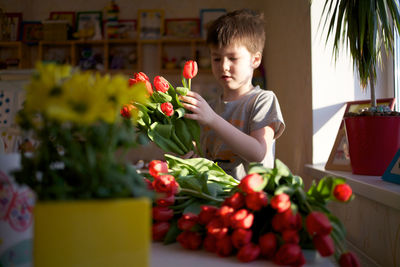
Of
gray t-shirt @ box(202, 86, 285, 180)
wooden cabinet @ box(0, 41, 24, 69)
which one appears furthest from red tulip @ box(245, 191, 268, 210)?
wooden cabinet @ box(0, 41, 24, 69)

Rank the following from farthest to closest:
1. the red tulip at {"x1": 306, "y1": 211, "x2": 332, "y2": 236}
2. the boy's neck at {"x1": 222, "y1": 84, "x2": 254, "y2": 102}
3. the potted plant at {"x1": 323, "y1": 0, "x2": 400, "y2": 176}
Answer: the boy's neck at {"x1": 222, "y1": 84, "x2": 254, "y2": 102} < the potted plant at {"x1": 323, "y1": 0, "x2": 400, "y2": 176} < the red tulip at {"x1": 306, "y1": 211, "x2": 332, "y2": 236}

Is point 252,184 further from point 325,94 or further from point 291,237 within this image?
point 325,94

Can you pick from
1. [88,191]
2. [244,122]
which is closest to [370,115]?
[244,122]

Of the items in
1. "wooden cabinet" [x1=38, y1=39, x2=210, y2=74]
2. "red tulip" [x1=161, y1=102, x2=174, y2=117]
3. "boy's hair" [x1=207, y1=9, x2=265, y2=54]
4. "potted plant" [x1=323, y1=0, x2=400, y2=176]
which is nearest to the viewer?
"red tulip" [x1=161, y1=102, x2=174, y2=117]

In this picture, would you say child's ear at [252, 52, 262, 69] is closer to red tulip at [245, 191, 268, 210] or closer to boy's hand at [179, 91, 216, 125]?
boy's hand at [179, 91, 216, 125]

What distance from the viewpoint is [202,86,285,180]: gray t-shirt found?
3.56ft

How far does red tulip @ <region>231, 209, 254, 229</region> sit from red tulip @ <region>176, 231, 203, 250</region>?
0.07m

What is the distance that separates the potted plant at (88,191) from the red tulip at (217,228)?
15cm

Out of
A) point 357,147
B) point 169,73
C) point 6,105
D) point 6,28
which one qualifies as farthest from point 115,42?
point 357,147

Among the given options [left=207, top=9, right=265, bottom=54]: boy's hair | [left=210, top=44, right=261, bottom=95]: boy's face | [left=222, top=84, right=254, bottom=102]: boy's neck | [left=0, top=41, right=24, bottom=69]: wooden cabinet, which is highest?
[left=0, top=41, right=24, bottom=69]: wooden cabinet

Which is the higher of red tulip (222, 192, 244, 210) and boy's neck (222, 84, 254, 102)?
boy's neck (222, 84, 254, 102)

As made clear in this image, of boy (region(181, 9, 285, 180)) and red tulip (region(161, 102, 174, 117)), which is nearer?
red tulip (region(161, 102, 174, 117))

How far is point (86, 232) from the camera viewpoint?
1.01 ft

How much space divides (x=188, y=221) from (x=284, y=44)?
84.7 inches
